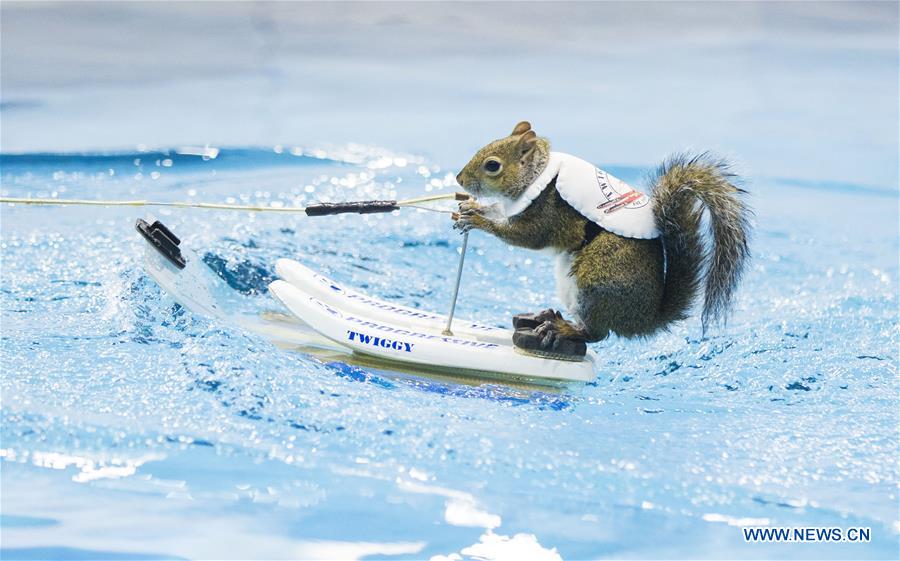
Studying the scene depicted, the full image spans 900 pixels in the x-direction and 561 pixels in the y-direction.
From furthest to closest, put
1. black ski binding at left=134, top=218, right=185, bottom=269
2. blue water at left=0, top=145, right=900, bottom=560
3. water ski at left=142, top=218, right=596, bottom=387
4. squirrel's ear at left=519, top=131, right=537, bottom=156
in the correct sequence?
black ski binding at left=134, top=218, right=185, bottom=269, water ski at left=142, top=218, right=596, bottom=387, squirrel's ear at left=519, top=131, right=537, bottom=156, blue water at left=0, top=145, right=900, bottom=560

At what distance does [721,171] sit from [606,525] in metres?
1.01

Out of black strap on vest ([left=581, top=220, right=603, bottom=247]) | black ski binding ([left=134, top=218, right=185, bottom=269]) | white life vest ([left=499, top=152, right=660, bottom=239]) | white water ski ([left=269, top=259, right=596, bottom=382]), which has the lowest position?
white water ski ([left=269, top=259, right=596, bottom=382])

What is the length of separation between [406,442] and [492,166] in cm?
81

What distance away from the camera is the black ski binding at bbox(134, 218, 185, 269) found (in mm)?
3477

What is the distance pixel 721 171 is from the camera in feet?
10.1

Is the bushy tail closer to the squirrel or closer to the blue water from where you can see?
the squirrel

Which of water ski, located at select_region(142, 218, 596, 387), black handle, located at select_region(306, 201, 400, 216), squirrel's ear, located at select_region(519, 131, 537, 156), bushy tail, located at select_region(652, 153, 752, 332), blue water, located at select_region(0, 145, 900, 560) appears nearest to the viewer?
blue water, located at select_region(0, 145, 900, 560)

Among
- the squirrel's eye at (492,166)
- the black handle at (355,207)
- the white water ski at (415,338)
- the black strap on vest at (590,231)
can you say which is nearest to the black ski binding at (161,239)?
the white water ski at (415,338)

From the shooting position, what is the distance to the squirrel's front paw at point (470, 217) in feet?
10.4

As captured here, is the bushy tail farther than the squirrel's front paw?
No

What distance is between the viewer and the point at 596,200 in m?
3.09

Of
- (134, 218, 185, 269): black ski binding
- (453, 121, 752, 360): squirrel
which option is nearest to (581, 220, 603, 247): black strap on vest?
(453, 121, 752, 360): squirrel

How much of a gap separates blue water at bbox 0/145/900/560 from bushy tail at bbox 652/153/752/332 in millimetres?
134

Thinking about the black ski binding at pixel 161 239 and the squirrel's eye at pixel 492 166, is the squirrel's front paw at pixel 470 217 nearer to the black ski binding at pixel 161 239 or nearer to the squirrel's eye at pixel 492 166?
the squirrel's eye at pixel 492 166
